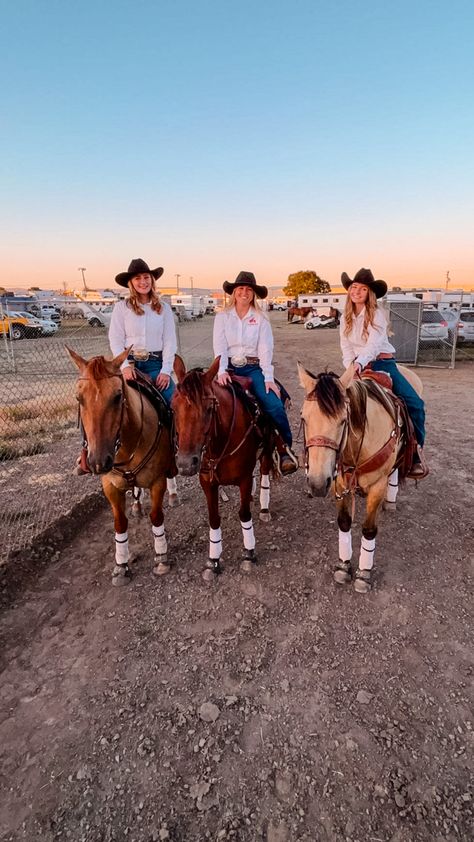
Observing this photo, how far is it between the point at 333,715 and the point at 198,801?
3.42 feet

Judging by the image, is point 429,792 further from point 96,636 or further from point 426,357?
point 426,357

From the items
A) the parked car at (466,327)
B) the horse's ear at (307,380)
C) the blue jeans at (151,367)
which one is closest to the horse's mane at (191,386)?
the horse's ear at (307,380)

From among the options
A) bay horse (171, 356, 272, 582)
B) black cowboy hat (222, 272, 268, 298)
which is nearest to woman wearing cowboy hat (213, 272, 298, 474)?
black cowboy hat (222, 272, 268, 298)

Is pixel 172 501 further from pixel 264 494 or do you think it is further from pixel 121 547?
pixel 121 547

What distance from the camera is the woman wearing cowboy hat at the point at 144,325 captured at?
15.2ft

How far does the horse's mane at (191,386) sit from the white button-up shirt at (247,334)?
4.24ft

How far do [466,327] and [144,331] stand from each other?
21.1m

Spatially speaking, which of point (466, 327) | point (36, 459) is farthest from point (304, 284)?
point (36, 459)

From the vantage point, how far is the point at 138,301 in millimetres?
4723

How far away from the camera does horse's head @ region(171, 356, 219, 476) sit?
3271 millimetres

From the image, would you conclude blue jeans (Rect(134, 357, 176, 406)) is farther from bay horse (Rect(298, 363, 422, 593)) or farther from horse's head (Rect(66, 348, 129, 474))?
bay horse (Rect(298, 363, 422, 593))

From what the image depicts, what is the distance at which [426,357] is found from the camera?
19.5 metres

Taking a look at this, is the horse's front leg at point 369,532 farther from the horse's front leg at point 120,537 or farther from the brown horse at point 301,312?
the brown horse at point 301,312

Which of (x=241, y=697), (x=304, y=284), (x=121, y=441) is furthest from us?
(x=304, y=284)
